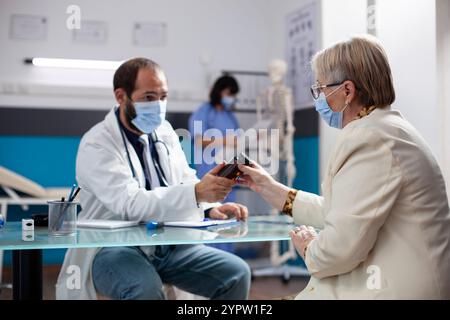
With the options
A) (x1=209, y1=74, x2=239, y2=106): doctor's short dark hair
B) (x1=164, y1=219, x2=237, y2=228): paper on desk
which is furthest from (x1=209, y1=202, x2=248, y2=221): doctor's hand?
(x1=209, y1=74, x2=239, y2=106): doctor's short dark hair

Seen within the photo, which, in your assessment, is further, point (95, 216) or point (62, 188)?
point (62, 188)

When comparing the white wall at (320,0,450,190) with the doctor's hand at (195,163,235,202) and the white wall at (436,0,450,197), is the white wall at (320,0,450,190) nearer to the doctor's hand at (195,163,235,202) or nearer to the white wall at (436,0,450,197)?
the white wall at (436,0,450,197)

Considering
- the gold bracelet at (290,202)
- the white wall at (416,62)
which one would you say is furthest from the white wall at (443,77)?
the gold bracelet at (290,202)

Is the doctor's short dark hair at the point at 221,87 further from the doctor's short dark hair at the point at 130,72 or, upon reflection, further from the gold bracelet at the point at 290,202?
the gold bracelet at the point at 290,202

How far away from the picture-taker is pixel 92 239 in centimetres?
147

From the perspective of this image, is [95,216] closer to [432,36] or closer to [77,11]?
[77,11]

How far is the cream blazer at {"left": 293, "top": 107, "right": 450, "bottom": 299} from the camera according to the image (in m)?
1.18

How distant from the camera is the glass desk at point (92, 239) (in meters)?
1.40

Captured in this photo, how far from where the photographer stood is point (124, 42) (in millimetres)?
4512

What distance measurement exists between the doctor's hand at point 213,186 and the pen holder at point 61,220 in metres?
0.36

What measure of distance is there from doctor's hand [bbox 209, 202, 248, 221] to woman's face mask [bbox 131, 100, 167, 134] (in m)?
0.33
